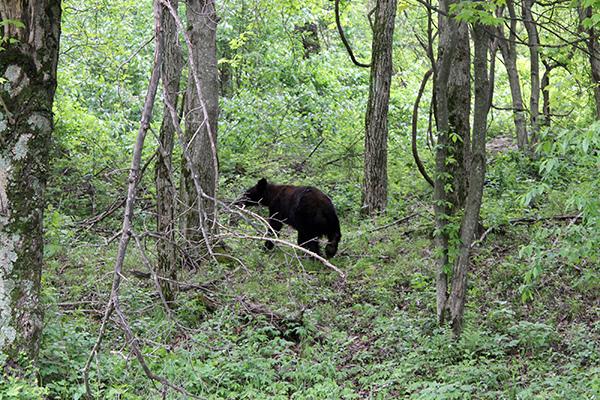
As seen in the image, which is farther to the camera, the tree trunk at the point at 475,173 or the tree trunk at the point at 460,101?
the tree trunk at the point at 460,101

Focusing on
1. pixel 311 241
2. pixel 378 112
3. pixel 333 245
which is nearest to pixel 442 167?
pixel 333 245

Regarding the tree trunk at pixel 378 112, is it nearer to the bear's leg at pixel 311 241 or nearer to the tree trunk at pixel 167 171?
the bear's leg at pixel 311 241

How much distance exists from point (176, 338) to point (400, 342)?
271 cm

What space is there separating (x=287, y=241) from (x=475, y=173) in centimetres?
506

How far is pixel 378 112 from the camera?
13695 millimetres

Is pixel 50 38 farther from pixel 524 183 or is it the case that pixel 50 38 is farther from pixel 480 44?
pixel 524 183

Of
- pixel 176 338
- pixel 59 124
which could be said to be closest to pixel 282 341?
pixel 176 338

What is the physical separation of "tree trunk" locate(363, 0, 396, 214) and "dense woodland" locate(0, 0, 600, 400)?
4 centimetres

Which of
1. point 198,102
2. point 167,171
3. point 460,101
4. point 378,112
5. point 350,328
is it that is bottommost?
point 350,328

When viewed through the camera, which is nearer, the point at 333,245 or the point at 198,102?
the point at 198,102

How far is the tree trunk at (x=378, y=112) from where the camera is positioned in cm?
1354

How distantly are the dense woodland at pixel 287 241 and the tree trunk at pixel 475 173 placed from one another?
1.0 inches

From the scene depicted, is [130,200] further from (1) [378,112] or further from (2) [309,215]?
(1) [378,112]

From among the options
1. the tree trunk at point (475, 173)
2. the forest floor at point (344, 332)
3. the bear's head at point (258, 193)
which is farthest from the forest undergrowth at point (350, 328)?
the bear's head at point (258, 193)
